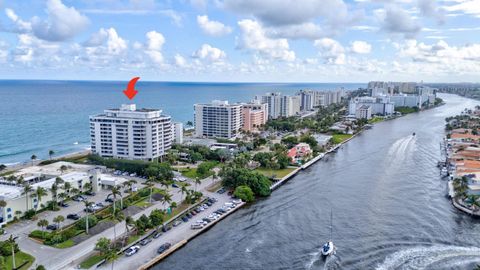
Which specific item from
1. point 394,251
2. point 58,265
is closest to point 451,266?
point 394,251

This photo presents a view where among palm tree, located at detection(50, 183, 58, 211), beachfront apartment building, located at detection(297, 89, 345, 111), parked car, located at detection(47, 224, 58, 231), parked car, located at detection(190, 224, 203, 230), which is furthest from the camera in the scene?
beachfront apartment building, located at detection(297, 89, 345, 111)

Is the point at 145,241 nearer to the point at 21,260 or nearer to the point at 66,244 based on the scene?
the point at 66,244

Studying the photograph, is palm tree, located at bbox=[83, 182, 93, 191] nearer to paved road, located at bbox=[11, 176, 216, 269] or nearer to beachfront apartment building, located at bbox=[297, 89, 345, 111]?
paved road, located at bbox=[11, 176, 216, 269]

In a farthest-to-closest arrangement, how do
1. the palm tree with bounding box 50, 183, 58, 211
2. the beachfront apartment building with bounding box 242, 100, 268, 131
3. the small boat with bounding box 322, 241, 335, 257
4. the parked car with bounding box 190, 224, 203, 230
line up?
1. the beachfront apartment building with bounding box 242, 100, 268, 131
2. the palm tree with bounding box 50, 183, 58, 211
3. the parked car with bounding box 190, 224, 203, 230
4. the small boat with bounding box 322, 241, 335, 257

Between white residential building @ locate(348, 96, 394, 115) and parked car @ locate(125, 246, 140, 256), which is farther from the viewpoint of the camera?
white residential building @ locate(348, 96, 394, 115)

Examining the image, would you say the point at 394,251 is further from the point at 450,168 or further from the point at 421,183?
the point at 450,168

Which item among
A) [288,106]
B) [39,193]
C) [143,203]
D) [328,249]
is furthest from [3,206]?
[288,106]

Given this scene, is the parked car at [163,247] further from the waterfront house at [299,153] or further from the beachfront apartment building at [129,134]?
the waterfront house at [299,153]

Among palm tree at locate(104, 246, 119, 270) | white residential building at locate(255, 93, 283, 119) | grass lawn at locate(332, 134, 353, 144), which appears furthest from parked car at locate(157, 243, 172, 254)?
white residential building at locate(255, 93, 283, 119)
